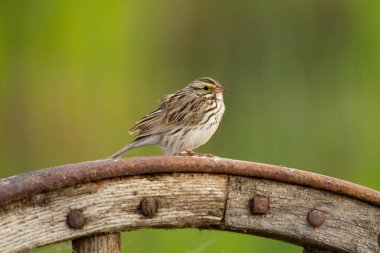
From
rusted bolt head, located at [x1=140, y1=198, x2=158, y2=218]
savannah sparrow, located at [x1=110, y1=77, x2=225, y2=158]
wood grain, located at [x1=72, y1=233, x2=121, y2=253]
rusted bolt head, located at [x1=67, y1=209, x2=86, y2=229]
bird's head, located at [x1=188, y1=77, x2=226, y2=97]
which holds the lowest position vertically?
wood grain, located at [x1=72, y1=233, x2=121, y2=253]

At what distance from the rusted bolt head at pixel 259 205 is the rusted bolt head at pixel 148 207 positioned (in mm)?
269

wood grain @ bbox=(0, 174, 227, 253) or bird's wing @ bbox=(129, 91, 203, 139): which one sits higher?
bird's wing @ bbox=(129, 91, 203, 139)

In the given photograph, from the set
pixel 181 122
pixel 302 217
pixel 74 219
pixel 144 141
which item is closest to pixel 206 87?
pixel 181 122

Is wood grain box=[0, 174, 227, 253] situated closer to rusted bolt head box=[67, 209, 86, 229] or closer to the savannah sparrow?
rusted bolt head box=[67, 209, 86, 229]

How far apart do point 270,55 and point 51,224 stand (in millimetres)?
6005

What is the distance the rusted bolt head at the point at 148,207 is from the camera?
2.96 meters

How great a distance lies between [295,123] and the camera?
8.02 metres

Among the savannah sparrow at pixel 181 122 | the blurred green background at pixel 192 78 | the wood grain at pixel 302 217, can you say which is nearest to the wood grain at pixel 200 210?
the wood grain at pixel 302 217

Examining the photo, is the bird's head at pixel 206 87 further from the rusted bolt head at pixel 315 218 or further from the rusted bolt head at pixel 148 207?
the rusted bolt head at pixel 148 207

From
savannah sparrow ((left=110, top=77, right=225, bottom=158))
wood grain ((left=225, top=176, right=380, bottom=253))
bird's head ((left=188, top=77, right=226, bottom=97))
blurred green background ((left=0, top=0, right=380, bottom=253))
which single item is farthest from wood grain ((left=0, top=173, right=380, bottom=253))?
blurred green background ((left=0, top=0, right=380, bottom=253))

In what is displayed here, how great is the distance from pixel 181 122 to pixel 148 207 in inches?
118

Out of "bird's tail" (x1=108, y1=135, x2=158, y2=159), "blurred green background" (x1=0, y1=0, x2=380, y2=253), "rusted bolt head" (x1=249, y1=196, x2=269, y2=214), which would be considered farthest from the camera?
"blurred green background" (x1=0, y1=0, x2=380, y2=253)

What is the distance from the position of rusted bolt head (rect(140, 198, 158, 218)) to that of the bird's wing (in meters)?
2.76

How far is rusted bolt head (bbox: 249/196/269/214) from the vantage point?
307 centimetres
